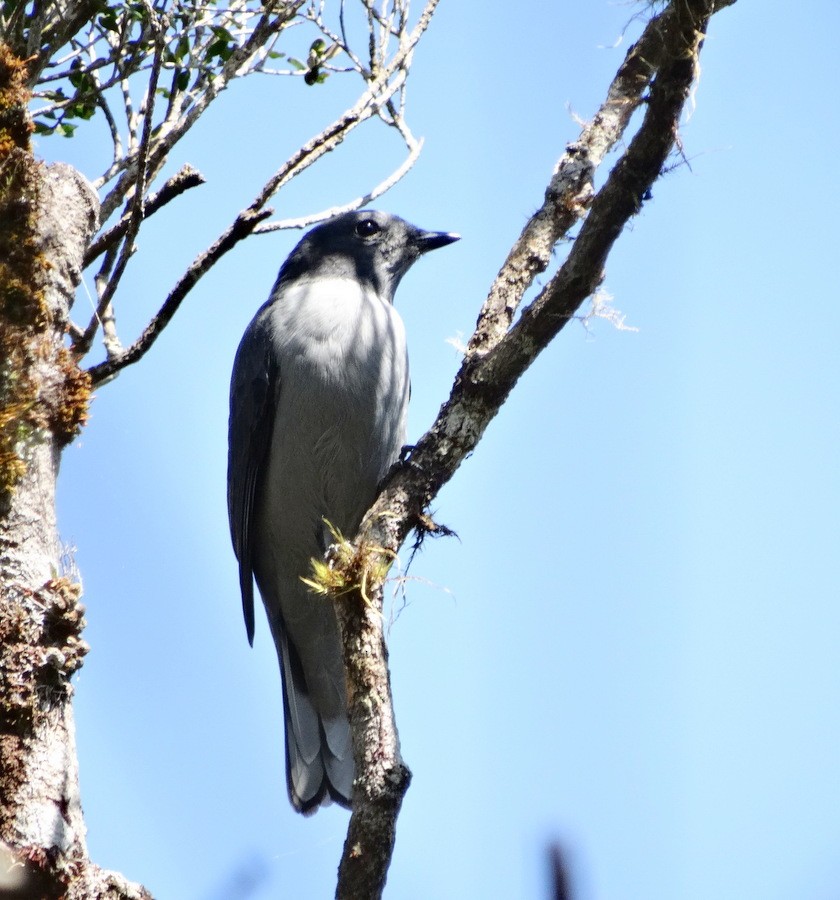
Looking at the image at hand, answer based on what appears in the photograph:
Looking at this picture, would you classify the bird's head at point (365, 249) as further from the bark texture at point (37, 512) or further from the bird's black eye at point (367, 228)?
the bark texture at point (37, 512)

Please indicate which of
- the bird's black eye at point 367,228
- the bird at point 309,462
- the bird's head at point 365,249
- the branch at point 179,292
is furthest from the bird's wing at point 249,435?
the branch at point 179,292

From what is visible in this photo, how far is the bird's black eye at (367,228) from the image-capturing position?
6.34 meters

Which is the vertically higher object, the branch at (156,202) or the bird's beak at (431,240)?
the bird's beak at (431,240)

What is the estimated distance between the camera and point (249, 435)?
18.7 feet

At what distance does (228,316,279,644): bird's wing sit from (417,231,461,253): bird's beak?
3.68ft

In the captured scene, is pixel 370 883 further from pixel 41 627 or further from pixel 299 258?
pixel 299 258

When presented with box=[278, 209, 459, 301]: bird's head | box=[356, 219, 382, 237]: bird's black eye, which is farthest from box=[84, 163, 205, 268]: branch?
box=[356, 219, 382, 237]: bird's black eye

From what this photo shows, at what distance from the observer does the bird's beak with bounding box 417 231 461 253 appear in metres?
6.42

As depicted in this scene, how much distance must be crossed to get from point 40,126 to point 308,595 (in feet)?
8.18

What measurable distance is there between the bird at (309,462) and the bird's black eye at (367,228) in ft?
1.54

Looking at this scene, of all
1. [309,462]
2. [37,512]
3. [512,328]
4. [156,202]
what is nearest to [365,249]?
[309,462]

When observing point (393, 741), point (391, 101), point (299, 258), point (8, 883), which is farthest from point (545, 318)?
point (299, 258)

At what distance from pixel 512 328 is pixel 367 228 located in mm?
3115

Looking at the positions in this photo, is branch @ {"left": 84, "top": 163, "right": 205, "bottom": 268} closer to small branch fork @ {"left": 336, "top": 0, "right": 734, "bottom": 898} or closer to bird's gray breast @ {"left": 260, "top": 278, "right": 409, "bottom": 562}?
small branch fork @ {"left": 336, "top": 0, "right": 734, "bottom": 898}
